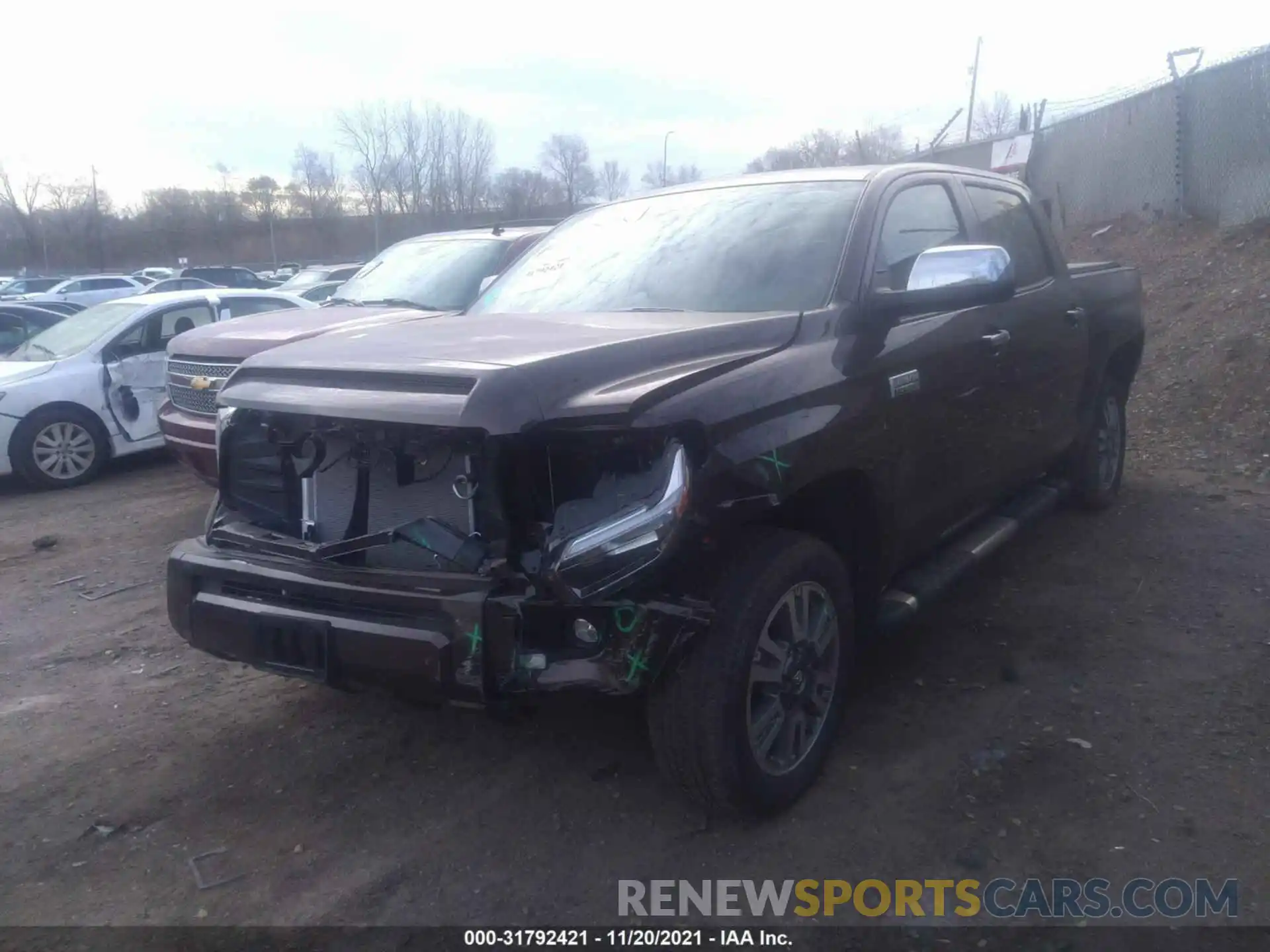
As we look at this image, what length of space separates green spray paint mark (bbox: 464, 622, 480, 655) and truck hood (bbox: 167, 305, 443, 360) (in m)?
3.43

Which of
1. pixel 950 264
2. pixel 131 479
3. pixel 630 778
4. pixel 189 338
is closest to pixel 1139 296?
pixel 950 264

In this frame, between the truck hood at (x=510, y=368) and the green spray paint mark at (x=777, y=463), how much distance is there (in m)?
0.28

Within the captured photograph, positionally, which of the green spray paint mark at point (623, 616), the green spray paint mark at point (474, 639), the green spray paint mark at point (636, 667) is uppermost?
the green spray paint mark at point (623, 616)

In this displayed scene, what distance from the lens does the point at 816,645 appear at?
335 centimetres

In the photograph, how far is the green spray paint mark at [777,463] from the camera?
9.82ft

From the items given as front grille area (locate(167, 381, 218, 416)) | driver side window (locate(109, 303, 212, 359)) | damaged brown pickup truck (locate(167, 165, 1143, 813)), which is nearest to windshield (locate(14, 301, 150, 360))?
driver side window (locate(109, 303, 212, 359))

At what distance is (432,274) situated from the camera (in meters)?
8.22

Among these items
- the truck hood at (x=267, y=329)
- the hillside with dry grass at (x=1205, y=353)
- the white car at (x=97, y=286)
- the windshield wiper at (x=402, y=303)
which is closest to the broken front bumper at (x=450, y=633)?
the truck hood at (x=267, y=329)

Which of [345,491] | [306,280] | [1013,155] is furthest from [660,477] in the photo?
[306,280]

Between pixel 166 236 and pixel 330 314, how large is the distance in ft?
204

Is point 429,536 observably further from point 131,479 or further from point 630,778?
point 131,479

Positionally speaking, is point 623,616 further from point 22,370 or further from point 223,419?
point 22,370

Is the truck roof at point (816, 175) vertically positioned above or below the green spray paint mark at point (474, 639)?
above

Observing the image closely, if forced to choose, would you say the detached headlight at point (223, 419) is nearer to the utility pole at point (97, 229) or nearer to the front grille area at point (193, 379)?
the front grille area at point (193, 379)
